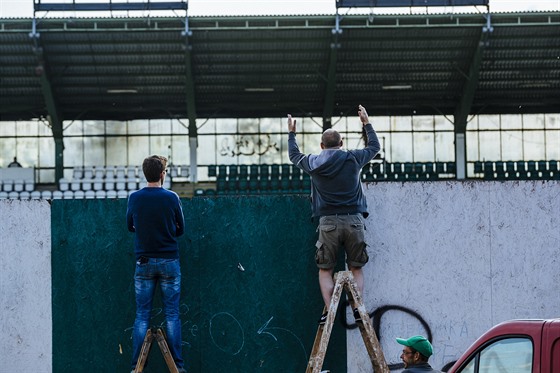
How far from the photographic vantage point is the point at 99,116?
143 ft

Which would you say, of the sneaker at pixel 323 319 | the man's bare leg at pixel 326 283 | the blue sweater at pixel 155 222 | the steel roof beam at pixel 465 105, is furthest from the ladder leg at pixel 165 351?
the steel roof beam at pixel 465 105

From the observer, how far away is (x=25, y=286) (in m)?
8.96

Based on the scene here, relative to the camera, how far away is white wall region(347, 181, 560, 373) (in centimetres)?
884

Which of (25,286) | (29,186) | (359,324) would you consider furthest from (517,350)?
(29,186)

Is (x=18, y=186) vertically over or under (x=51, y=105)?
under

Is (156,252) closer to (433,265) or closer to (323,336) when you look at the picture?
(323,336)

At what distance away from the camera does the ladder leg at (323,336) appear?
798 cm

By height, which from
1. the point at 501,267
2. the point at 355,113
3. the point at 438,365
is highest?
the point at 355,113

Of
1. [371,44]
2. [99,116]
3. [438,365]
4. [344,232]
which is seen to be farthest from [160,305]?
[99,116]

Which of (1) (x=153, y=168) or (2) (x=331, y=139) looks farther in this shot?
(2) (x=331, y=139)

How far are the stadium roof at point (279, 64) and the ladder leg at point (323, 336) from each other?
1132 inches

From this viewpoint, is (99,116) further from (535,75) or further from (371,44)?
(535,75)

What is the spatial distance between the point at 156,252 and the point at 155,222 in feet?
0.75

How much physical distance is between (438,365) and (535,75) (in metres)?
32.3
